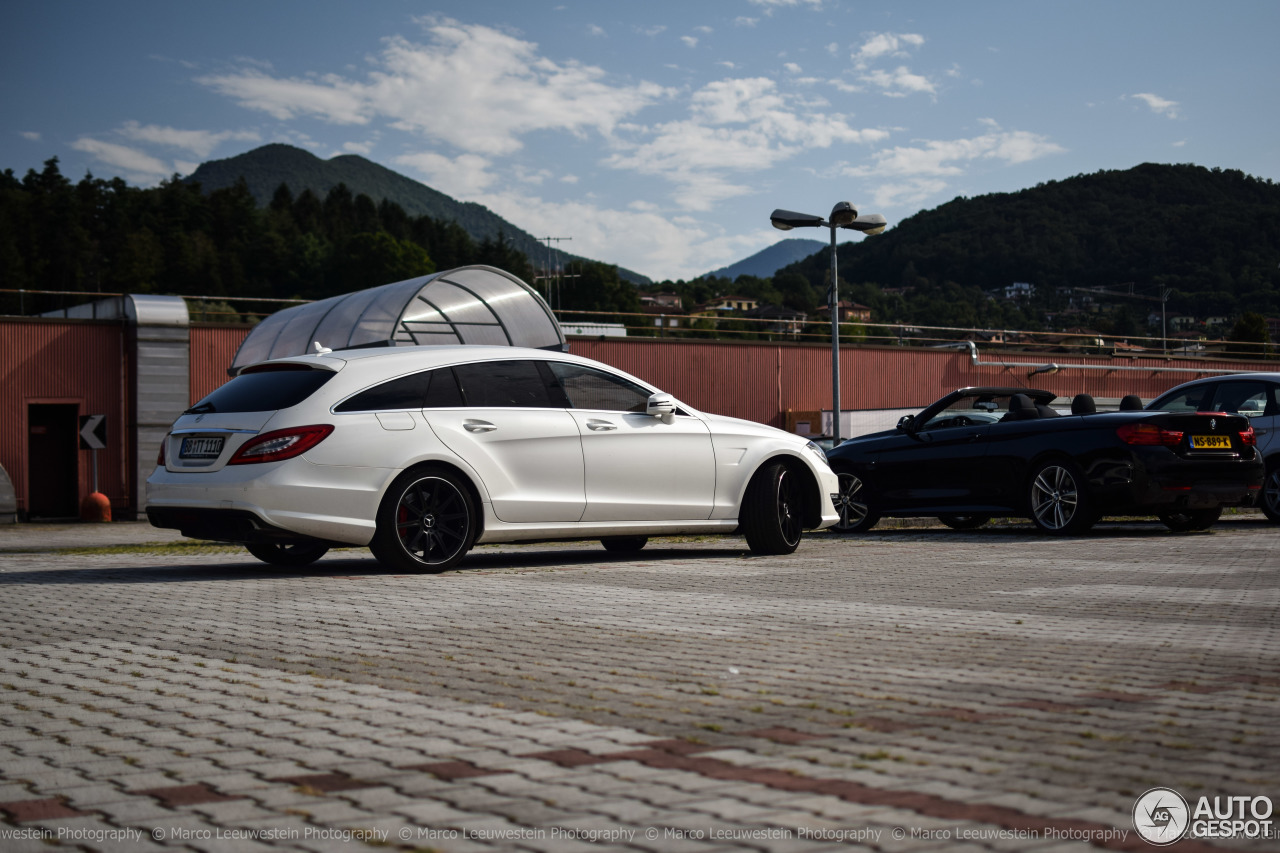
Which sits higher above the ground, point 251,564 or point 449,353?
point 449,353

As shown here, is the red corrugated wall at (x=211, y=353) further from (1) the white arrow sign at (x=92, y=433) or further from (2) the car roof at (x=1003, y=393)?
(2) the car roof at (x=1003, y=393)

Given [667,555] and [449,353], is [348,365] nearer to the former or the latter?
[449,353]

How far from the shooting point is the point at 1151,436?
11.3 meters

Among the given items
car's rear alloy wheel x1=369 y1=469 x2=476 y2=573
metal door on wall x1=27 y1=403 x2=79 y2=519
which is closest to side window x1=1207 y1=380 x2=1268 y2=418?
car's rear alloy wheel x1=369 y1=469 x2=476 y2=573

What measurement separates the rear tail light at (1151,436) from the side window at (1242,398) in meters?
3.00

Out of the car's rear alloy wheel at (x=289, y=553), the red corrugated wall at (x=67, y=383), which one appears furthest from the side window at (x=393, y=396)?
the red corrugated wall at (x=67, y=383)

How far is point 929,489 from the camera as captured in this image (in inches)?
502

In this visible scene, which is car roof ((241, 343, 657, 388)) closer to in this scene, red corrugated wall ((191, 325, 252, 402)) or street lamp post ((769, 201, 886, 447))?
street lamp post ((769, 201, 886, 447))

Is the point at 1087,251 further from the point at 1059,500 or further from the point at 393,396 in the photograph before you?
the point at 393,396

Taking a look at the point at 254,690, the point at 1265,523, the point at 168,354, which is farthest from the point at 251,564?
the point at 168,354

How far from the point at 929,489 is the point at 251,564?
710 centimetres

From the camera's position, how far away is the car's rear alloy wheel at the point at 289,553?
30.6ft

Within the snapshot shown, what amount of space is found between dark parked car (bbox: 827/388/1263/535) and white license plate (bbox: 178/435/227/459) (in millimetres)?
7696

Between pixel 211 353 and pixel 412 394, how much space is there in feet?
72.2
